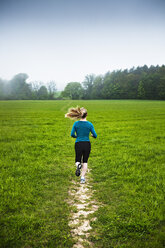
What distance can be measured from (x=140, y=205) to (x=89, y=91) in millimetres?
137332

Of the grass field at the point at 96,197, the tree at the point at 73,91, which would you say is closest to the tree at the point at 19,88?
the tree at the point at 73,91

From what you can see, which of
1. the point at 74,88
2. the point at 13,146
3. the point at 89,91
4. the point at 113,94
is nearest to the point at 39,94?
the point at 74,88

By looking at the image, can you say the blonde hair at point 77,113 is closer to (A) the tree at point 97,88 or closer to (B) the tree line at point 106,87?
(B) the tree line at point 106,87

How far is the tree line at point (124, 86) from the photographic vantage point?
105 m

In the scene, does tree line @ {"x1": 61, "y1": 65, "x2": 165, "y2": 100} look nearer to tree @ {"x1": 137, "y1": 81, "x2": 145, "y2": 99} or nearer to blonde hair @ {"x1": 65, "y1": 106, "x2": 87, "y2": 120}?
tree @ {"x1": 137, "y1": 81, "x2": 145, "y2": 99}

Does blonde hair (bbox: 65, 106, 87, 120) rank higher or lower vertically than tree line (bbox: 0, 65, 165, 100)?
lower

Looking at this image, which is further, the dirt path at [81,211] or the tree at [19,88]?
the tree at [19,88]

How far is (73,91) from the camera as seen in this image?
13688 centimetres

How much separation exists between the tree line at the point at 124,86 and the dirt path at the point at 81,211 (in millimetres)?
105123

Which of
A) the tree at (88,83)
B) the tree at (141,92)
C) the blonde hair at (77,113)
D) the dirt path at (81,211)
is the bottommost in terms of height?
the dirt path at (81,211)

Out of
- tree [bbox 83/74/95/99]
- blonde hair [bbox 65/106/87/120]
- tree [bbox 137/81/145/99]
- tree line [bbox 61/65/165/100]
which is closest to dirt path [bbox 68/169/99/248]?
blonde hair [bbox 65/106/87/120]

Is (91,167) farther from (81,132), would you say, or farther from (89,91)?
(89,91)

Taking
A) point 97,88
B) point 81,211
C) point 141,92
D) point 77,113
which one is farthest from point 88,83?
point 81,211

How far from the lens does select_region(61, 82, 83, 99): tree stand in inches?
5305
